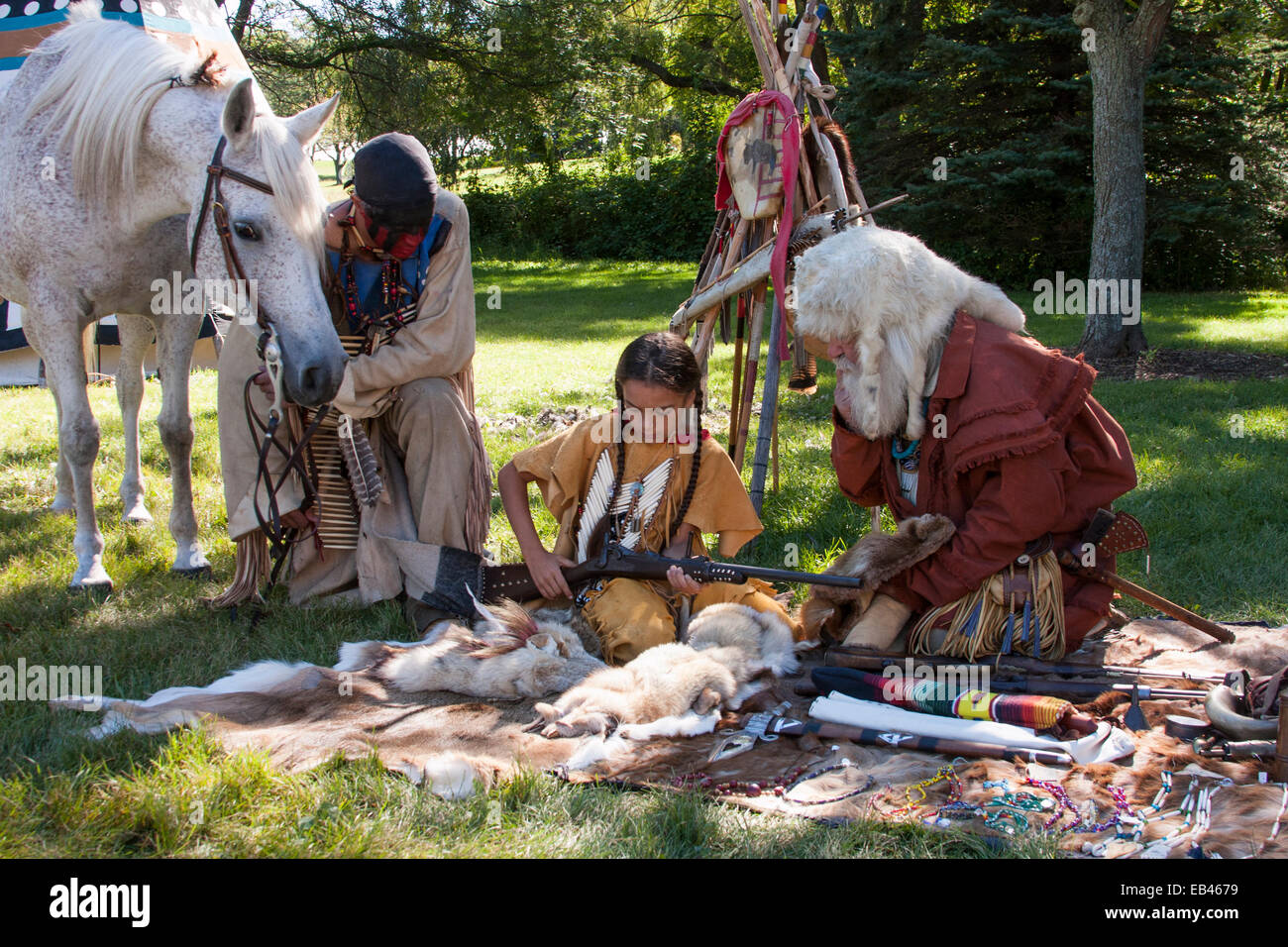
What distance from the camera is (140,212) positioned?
3938 mm

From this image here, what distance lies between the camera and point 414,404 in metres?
3.94

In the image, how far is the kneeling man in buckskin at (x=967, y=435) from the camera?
3.18 metres

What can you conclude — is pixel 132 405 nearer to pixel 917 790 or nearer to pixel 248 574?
pixel 248 574

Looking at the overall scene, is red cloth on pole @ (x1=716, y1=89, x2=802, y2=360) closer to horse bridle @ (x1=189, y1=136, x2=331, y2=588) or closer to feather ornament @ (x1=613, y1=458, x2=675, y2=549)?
feather ornament @ (x1=613, y1=458, x2=675, y2=549)

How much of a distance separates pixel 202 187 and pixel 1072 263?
50.0 ft

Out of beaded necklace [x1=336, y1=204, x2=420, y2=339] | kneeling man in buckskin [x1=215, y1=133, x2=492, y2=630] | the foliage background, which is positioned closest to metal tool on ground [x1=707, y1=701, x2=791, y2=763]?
kneeling man in buckskin [x1=215, y1=133, x2=492, y2=630]

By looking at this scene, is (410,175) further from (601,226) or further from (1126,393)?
(601,226)

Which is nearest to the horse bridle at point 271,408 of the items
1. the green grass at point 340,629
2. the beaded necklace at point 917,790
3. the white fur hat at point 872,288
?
the green grass at point 340,629

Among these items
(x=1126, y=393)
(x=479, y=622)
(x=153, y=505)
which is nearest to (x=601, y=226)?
(x=1126, y=393)

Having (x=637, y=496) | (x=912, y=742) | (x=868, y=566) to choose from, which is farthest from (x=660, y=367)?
(x=912, y=742)

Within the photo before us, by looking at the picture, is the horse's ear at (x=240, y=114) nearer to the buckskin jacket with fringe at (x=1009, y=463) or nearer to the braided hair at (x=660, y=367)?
the braided hair at (x=660, y=367)

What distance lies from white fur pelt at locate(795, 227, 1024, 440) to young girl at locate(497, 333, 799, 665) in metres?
0.56

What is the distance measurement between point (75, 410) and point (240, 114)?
1657 mm

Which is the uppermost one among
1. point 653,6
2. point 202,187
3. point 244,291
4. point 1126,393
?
point 653,6
